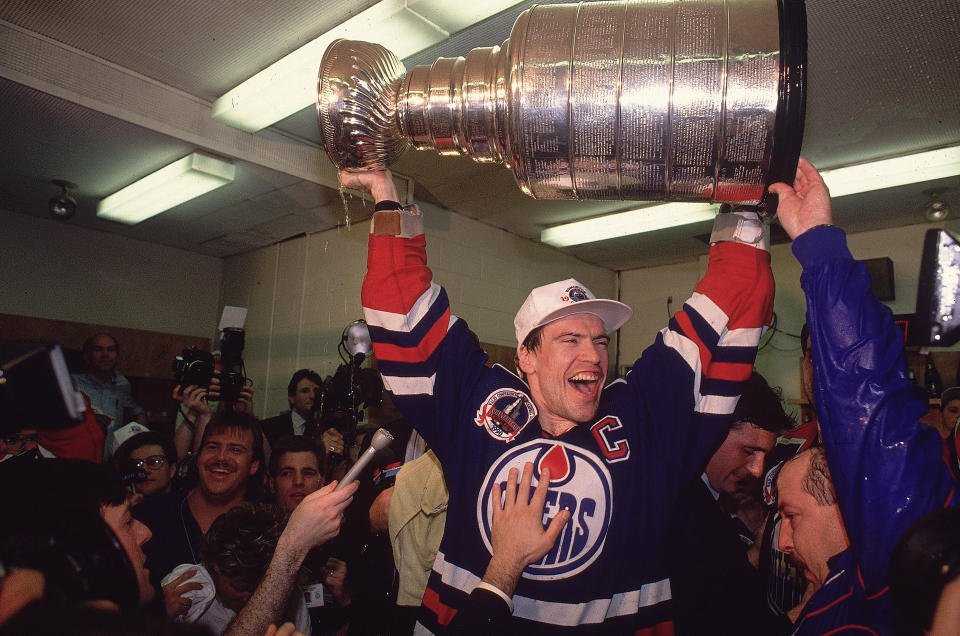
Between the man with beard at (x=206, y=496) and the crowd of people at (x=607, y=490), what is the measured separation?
14 millimetres

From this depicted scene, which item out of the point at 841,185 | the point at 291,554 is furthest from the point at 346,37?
the point at 841,185

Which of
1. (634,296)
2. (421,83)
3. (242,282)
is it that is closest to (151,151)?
(242,282)

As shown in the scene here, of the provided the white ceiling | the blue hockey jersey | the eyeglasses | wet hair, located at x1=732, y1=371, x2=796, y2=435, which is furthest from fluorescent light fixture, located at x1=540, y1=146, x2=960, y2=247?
the eyeglasses

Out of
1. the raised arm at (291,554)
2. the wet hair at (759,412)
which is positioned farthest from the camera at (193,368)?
the wet hair at (759,412)

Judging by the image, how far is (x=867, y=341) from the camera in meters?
0.93

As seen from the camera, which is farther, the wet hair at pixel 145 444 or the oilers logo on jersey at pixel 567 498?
the wet hair at pixel 145 444

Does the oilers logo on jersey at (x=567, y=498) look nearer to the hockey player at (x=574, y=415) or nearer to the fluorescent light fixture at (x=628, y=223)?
the hockey player at (x=574, y=415)

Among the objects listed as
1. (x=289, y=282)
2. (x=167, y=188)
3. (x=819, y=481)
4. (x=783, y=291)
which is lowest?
(x=819, y=481)

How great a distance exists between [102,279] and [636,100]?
5.59 meters

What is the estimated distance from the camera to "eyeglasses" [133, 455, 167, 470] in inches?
104

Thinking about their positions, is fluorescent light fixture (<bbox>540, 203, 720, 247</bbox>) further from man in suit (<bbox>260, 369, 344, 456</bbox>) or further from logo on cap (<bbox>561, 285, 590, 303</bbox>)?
logo on cap (<bbox>561, 285, 590, 303</bbox>)

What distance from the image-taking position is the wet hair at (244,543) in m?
1.71

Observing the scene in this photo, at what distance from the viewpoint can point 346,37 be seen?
2766 millimetres

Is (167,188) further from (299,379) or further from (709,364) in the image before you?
(709,364)
